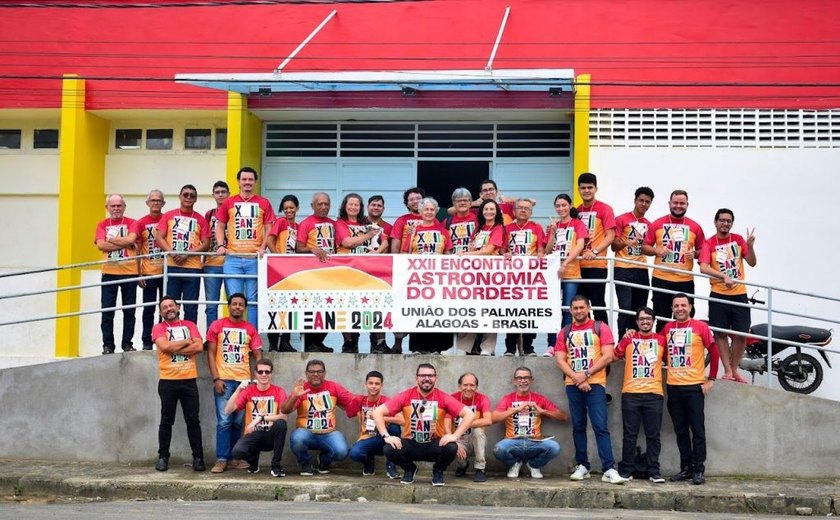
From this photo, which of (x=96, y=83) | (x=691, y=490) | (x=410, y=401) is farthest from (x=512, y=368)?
(x=96, y=83)

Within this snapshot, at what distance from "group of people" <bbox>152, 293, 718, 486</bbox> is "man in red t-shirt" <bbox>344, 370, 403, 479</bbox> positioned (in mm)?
13

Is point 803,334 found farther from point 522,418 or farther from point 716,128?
point 522,418

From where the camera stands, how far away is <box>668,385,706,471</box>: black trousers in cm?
1214

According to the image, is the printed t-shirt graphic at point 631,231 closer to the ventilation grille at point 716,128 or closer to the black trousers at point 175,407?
the ventilation grille at point 716,128

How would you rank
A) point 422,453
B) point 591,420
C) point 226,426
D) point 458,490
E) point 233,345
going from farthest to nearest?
1. point 233,345
2. point 226,426
3. point 591,420
4. point 422,453
5. point 458,490

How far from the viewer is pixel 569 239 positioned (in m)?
13.0

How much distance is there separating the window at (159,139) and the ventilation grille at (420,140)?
5.37 ft

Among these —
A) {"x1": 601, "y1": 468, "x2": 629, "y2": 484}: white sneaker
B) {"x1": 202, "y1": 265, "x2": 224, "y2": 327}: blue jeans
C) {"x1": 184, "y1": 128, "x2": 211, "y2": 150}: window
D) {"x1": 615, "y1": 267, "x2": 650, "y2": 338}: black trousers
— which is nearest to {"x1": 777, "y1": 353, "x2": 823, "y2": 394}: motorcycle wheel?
{"x1": 615, "y1": 267, "x2": 650, "y2": 338}: black trousers

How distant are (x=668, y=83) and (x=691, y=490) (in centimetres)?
761

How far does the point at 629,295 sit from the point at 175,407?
5162 mm

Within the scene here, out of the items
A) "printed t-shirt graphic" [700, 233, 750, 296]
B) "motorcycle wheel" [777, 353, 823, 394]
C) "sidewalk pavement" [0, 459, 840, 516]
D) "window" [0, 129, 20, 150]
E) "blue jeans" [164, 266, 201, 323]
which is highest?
"window" [0, 129, 20, 150]

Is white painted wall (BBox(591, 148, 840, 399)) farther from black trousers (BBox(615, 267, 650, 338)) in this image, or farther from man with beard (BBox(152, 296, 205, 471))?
man with beard (BBox(152, 296, 205, 471))

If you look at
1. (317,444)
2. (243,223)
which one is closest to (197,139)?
(243,223)

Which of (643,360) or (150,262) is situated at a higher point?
(150,262)
